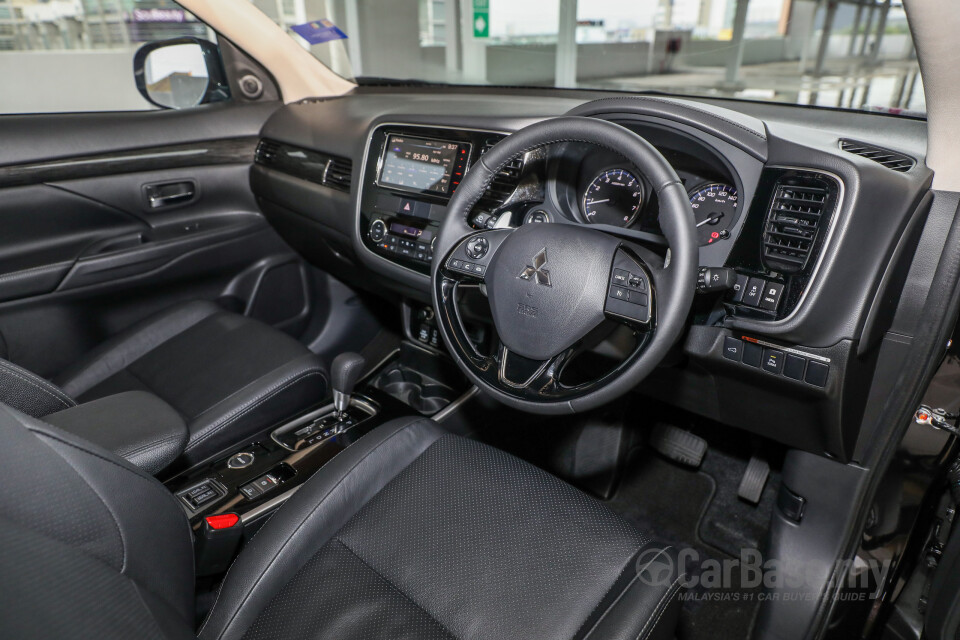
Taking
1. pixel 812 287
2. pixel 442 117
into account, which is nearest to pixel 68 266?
pixel 442 117

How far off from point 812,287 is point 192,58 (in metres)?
2.11

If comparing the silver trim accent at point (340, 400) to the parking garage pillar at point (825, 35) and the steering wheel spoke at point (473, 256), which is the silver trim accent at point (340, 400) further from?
the parking garage pillar at point (825, 35)

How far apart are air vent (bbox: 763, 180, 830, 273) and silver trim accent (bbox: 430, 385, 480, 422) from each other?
1.06 metres

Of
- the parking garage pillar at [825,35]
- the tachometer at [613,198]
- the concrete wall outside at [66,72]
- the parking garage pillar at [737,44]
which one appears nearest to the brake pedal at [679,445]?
the tachometer at [613,198]

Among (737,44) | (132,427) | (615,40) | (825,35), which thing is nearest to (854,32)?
(825,35)

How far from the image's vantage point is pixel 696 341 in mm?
1245

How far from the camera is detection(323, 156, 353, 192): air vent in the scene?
189 centimetres

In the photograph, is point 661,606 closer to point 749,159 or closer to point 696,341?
point 696,341

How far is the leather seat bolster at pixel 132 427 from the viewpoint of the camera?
1.14m

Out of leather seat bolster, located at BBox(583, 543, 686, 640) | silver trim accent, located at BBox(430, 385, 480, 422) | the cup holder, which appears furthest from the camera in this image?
the cup holder

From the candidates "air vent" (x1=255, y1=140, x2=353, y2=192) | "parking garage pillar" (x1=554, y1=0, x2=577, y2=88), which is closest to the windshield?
"parking garage pillar" (x1=554, y1=0, x2=577, y2=88)

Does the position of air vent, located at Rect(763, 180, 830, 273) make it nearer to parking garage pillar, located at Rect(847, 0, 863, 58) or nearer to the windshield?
the windshield

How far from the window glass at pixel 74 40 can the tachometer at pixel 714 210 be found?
2.27 m

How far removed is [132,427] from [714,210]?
3.69 ft
